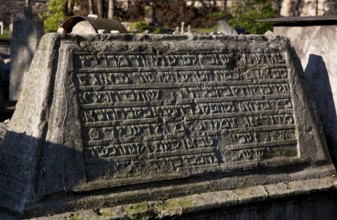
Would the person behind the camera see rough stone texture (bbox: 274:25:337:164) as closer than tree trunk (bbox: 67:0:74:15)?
Yes

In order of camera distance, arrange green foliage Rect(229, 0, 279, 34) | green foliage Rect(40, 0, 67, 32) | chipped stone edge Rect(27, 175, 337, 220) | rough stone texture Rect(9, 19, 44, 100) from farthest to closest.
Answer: green foliage Rect(40, 0, 67, 32)
green foliage Rect(229, 0, 279, 34)
rough stone texture Rect(9, 19, 44, 100)
chipped stone edge Rect(27, 175, 337, 220)

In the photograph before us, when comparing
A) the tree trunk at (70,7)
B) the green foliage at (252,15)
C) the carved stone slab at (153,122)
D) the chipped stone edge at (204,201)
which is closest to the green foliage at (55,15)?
the tree trunk at (70,7)

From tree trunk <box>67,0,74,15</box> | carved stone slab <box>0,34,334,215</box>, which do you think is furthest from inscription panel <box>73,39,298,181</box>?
tree trunk <box>67,0,74,15</box>

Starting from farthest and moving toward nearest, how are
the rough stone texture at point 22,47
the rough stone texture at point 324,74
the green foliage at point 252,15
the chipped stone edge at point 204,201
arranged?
the green foliage at point 252,15, the rough stone texture at point 22,47, the rough stone texture at point 324,74, the chipped stone edge at point 204,201

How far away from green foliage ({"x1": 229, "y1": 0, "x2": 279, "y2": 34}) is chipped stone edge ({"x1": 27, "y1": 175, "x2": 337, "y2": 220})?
40.7 feet

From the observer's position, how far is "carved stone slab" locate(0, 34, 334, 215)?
4047mm

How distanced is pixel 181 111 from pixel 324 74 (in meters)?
1.61

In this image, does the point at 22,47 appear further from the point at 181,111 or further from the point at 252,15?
the point at 252,15

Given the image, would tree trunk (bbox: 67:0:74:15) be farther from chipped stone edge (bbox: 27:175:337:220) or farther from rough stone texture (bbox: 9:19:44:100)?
chipped stone edge (bbox: 27:175:337:220)

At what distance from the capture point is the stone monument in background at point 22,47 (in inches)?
403

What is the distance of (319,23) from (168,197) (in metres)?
2.30

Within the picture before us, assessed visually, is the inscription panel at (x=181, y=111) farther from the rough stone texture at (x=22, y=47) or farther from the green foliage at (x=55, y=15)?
the green foliage at (x=55, y=15)

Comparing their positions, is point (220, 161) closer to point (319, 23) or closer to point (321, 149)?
point (321, 149)

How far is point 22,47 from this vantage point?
10.4 meters
